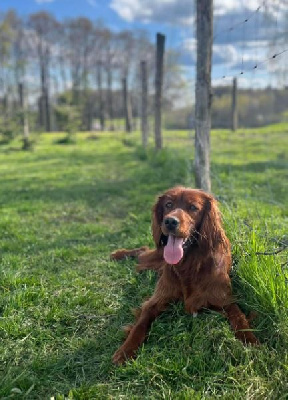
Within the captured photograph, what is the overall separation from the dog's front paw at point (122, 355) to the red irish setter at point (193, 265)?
0.09 feet

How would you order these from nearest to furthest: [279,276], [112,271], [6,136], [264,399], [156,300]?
[264,399] → [279,276] → [156,300] → [112,271] → [6,136]

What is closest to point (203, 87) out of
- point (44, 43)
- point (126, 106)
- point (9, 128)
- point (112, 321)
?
point (112, 321)

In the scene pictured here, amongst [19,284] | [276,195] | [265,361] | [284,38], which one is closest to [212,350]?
[265,361]

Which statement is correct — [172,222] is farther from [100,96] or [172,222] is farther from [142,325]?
[100,96]

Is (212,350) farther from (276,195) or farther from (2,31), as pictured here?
(2,31)

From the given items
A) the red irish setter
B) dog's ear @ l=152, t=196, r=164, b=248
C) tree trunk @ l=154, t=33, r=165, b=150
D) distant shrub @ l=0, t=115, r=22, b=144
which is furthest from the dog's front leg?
distant shrub @ l=0, t=115, r=22, b=144

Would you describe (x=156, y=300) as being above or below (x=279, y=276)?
below

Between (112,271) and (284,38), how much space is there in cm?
493

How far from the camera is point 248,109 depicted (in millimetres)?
21500

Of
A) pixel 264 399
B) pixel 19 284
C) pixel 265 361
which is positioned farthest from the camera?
pixel 19 284

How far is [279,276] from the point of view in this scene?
8.03ft

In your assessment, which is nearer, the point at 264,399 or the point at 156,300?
the point at 264,399

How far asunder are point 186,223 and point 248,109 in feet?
66.9

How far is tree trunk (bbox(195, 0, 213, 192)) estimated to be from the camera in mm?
4621
